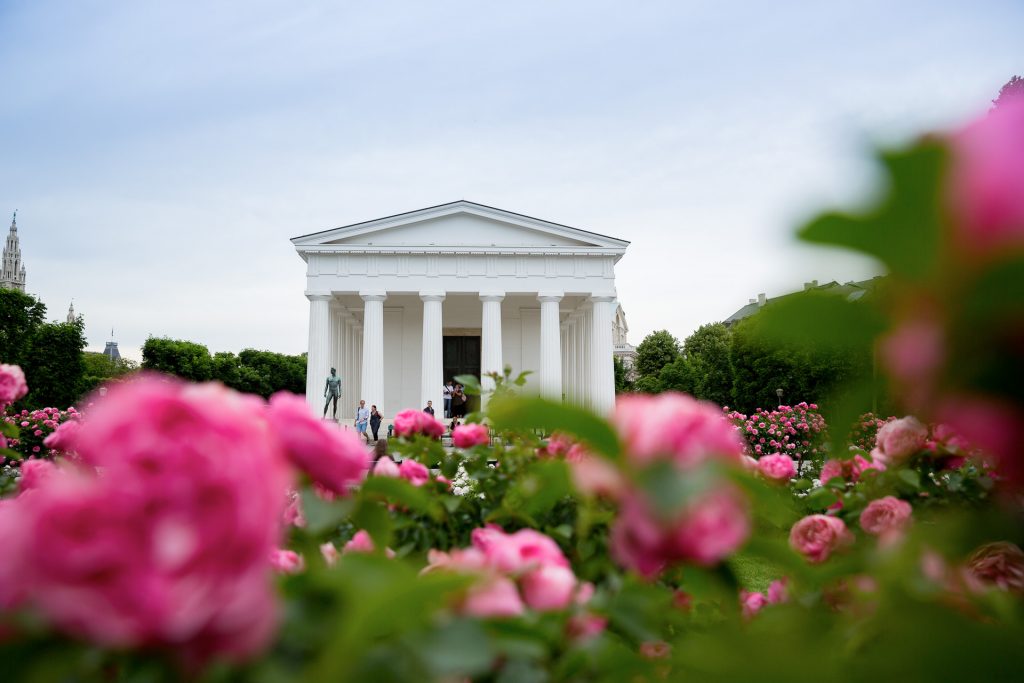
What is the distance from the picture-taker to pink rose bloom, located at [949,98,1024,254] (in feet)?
1.68

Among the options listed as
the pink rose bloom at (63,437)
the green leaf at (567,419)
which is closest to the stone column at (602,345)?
the pink rose bloom at (63,437)

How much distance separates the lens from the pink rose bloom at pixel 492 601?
0.85m

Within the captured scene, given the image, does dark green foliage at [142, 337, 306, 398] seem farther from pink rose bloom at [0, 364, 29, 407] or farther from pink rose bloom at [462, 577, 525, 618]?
pink rose bloom at [462, 577, 525, 618]

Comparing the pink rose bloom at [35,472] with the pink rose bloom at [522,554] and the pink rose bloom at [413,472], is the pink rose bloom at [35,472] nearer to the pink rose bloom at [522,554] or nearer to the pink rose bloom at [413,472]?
the pink rose bloom at [413,472]

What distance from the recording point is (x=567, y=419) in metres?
0.75

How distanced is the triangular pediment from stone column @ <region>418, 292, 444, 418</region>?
261 cm

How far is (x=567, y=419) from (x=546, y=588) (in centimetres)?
41

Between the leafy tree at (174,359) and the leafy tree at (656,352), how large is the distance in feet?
112

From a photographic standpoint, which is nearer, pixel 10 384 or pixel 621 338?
pixel 10 384

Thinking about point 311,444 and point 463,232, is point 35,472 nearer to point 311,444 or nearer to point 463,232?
point 311,444

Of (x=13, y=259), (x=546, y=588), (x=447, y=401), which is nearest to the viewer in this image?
(x=546, y=588)

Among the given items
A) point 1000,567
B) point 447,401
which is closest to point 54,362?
point 447,401

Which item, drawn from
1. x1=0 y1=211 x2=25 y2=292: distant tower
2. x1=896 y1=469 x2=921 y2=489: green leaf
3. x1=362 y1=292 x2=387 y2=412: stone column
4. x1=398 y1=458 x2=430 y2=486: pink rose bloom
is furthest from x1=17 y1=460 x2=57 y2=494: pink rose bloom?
x1=0 y1=211 x2=25 y2=292: distant tower

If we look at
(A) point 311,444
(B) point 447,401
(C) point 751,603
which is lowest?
(B) point 447,401
